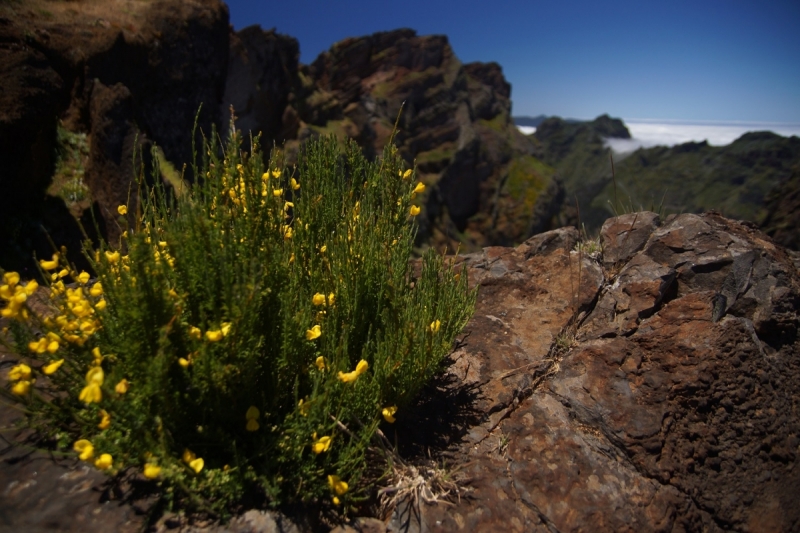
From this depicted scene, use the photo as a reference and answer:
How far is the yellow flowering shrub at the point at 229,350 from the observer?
208 centimetres

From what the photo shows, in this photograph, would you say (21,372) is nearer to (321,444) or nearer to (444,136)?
(321,444)

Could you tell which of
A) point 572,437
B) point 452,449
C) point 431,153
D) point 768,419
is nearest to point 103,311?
point 452,449

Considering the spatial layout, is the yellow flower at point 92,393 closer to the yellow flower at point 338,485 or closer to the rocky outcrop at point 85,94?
the yellow flower at point 338,485

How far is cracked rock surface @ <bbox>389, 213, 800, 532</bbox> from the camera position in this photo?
107 inches

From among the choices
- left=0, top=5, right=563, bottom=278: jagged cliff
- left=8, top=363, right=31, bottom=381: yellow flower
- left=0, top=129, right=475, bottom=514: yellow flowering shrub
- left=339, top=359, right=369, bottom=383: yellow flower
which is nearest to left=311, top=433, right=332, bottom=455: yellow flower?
left=0, top=129, right=475, bottom=514: yellow flowering shrub

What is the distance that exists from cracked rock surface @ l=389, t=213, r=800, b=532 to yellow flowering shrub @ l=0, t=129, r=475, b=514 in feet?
2.14

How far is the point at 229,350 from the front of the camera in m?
2.13

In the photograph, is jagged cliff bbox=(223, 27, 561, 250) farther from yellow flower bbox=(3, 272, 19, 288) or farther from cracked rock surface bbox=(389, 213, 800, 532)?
yellow flower bbox=(3, 272, 19, 288)

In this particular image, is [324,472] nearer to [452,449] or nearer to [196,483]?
[196,483]

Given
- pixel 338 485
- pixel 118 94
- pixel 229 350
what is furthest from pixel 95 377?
pixel 118 94

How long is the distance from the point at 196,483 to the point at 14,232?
21.5 ft

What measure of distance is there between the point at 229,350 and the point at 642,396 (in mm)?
2637

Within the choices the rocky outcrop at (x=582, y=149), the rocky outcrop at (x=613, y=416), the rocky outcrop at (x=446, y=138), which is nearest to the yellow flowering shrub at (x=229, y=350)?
the rocky outcrop at (x=613, y=416)

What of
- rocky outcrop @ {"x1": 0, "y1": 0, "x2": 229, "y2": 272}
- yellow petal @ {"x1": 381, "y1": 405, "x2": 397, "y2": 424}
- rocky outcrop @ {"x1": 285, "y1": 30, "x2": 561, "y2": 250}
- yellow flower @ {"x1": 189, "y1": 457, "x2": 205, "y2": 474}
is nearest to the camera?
yellow flower @ {"x1": 189, "y1": 457, "x2": 205, "y2": 474}
